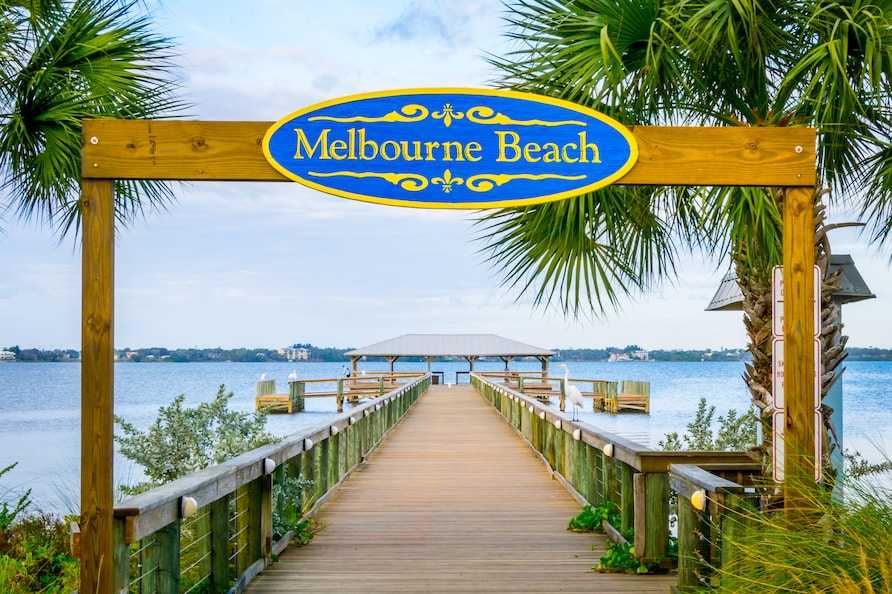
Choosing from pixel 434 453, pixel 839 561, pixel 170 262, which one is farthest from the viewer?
pixel 170 262

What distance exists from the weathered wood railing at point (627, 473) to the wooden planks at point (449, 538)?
0.23 metres

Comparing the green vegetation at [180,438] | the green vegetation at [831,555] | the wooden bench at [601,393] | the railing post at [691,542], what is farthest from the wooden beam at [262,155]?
the wooden bench at [601,393]

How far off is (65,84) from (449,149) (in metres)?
5.19

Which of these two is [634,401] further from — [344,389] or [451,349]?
[344,389]

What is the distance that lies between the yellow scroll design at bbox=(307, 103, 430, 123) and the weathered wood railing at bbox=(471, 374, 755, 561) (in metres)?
2.63

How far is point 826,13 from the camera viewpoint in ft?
17.5

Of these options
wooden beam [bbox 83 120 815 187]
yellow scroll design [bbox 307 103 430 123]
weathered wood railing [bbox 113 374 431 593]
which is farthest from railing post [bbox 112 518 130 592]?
yellow scroll design [bbox 307 103 430 123]

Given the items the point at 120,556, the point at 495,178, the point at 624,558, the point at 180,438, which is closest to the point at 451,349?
the point at 180,438

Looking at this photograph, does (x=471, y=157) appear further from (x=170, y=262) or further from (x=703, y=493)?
(x=170, y=262)

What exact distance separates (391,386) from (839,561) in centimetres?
3195

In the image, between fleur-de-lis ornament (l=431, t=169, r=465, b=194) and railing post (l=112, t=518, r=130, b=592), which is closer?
railing post (l=112, t=518, r=130, b=592)

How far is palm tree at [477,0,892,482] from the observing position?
5.18 meters

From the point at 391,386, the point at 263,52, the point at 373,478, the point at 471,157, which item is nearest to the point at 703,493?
the point at 471,157

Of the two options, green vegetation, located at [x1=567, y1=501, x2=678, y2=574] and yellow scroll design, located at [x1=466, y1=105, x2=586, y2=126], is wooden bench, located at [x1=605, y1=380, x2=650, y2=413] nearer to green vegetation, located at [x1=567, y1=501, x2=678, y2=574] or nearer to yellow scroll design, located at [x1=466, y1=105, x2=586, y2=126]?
green vegetation, located at [x1=567, y1=501, x2=678, y2=574]
